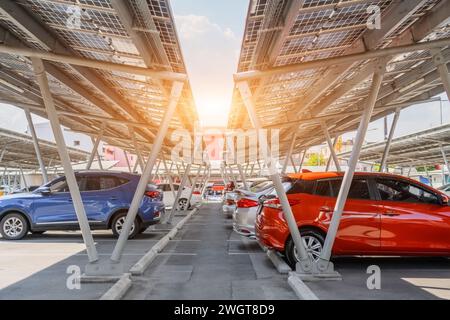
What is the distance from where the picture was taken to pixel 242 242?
36.2 ft

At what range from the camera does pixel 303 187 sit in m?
7.65

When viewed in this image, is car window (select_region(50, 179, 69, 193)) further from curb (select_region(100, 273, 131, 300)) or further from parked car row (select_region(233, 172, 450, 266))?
parked car row (select_region(233, 172, 450, 266))

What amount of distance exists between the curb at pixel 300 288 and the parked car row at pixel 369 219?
112cm

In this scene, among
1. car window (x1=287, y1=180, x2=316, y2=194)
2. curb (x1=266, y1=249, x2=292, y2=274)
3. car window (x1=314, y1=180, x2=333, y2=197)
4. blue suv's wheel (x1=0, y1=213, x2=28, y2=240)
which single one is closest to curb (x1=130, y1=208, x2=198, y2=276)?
curb (x1=266, y1=249, x2=292, y2=274)

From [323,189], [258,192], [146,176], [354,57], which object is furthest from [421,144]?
[146,176]

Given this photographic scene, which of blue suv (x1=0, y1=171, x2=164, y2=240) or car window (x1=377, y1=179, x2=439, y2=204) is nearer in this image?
car window (x1=377, y1=179, x2=439, y2=204)

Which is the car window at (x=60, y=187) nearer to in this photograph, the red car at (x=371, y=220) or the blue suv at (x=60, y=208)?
the blue suv at (x=60, y=208)

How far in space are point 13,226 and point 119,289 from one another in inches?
277

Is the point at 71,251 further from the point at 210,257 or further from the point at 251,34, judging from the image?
the point at 251,34

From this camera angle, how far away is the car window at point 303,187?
7.61 meters

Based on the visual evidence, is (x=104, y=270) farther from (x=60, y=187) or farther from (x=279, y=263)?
(x=60, y=187)

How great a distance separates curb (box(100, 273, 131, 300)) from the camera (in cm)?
531
